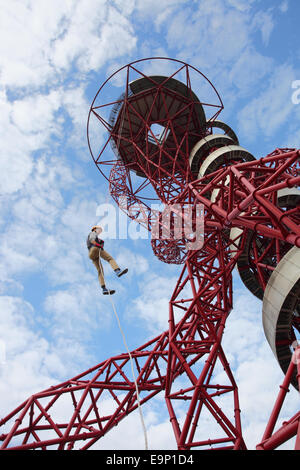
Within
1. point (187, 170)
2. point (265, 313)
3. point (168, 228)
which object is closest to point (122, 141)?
point (187, 170)

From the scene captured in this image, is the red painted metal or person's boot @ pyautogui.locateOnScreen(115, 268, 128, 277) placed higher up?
person's boot @ pyautogui.locateOnScreen(115, 268, 128, 277)

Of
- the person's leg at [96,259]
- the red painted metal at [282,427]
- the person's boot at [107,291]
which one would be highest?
the person's leg at [96,259]

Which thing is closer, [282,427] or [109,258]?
[282,427]

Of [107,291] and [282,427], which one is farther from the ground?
[107,291]

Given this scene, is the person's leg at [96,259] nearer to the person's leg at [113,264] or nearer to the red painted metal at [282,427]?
the person's leg at [113,264]

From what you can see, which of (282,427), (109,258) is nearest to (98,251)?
(109,258)

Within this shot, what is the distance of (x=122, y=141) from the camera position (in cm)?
2825

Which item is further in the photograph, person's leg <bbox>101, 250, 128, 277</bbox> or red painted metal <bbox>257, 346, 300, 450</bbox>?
person's leg <bbox>101, 250, 128, 277</bbox>

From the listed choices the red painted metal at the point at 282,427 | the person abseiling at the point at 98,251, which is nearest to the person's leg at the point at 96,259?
the person abseiling at the point at 98,251

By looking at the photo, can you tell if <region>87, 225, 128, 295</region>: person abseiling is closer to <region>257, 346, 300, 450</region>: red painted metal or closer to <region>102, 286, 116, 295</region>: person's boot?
<region>102, 286, 116, 295</region>: person's boot

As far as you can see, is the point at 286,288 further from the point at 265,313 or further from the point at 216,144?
the point at 216,144

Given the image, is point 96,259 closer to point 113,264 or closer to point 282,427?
point 113,264

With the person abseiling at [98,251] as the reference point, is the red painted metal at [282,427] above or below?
below

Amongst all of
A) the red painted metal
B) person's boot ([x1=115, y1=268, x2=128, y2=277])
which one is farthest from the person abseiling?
the red painted metal
